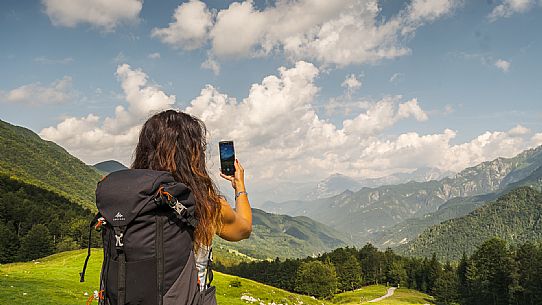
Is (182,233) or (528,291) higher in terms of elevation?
(182,233)

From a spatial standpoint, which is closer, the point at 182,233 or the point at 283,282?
the point at 182,233

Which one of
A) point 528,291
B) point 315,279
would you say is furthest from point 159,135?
point 315,279

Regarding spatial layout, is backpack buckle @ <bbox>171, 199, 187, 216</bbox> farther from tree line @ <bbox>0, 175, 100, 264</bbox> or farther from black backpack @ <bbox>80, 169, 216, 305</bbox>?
tree line @ <bbox>0, 175, 100, 264</bbox>

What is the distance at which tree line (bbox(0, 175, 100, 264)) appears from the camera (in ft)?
300

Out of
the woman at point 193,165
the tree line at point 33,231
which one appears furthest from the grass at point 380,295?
the woman at point 193,165

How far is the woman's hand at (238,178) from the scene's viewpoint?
552 cm

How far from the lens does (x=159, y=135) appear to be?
16.2 ft

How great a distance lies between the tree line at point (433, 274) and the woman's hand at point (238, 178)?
3554 inches

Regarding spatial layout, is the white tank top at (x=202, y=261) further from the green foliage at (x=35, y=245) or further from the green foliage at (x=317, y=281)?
the green foliage at (x=317, y=281)

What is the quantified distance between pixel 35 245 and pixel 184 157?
10643 centimetres

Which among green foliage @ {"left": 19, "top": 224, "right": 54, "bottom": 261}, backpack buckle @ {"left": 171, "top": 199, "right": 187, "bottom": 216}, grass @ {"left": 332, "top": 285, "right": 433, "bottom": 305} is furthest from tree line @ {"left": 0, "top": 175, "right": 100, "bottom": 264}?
backpack buckle @ {"left": 171, "top": 199, "right": 187, "bottom": 216}

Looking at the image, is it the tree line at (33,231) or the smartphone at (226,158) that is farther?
the tree line at (33,231)

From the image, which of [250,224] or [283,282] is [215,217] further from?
[283,282]

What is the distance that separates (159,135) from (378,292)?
422ft
